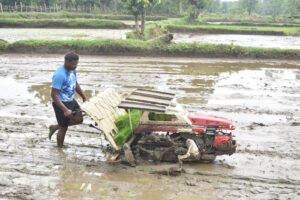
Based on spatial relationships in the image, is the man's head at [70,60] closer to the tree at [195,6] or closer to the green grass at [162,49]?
the green grass at [162,49]

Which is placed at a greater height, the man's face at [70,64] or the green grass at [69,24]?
the man's face at [70,64]

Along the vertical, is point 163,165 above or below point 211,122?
below

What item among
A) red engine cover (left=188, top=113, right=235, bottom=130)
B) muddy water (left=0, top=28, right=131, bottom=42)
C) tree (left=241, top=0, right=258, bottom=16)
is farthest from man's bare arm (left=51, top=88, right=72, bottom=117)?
tree (left=241, top=0, right=258, bottom=16)

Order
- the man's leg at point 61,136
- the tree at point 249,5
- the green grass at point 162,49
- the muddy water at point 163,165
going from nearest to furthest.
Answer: the muddy water at point 163,165, the man's leg at point 61,136, the green grass at point 162,49, the tree at point 249,5

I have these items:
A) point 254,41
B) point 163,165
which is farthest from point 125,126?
point 254,41

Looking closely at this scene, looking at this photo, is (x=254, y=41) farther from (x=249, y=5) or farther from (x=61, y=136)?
(x=249, y=5)

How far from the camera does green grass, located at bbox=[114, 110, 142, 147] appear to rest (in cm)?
689

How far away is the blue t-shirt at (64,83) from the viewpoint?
690cm

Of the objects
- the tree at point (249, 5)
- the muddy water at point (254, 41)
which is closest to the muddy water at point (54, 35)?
the muddy water at point (254, 41)

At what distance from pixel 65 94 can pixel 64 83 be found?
22 centimetres

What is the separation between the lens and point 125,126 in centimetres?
719

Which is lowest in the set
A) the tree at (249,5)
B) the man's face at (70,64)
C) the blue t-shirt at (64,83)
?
the blue t-shirt at (64,83)

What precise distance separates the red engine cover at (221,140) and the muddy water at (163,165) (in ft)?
1.38

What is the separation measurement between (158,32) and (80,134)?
928 inches
